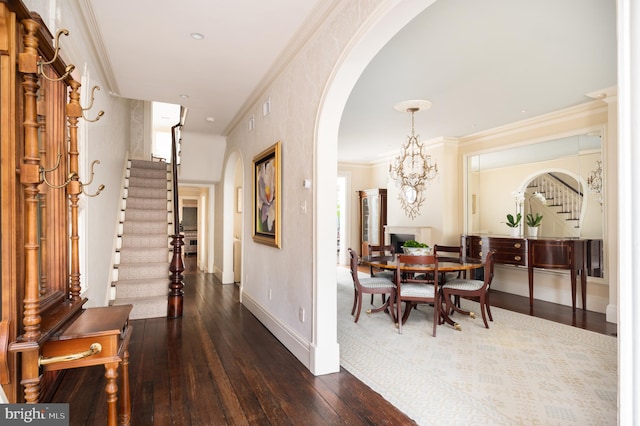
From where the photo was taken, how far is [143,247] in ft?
17.2

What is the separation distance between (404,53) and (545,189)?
367 centimetres

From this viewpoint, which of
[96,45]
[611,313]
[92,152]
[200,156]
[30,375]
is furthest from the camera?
[200,156]

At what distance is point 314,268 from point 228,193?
4.41 m

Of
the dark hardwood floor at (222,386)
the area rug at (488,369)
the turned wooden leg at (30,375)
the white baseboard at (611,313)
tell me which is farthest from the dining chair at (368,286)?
the turned wooden leg at (30,375)

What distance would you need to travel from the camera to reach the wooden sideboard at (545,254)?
462cm

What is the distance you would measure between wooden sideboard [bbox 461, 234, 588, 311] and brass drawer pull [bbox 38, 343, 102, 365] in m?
5.23

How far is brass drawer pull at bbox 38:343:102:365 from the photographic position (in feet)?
4.55

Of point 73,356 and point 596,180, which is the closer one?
point 73,356

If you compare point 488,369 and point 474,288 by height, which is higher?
point 474,288

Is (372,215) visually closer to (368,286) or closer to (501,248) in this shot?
(501,248)

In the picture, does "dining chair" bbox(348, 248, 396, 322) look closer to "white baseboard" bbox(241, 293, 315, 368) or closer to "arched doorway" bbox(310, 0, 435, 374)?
"white baseboard" bbox(241, 293, 315, 368)

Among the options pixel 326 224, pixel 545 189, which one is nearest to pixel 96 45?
pixel 326 224

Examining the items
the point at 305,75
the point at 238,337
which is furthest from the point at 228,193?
the point at 305,75

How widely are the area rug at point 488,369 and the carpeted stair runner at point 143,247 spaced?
2.52m
